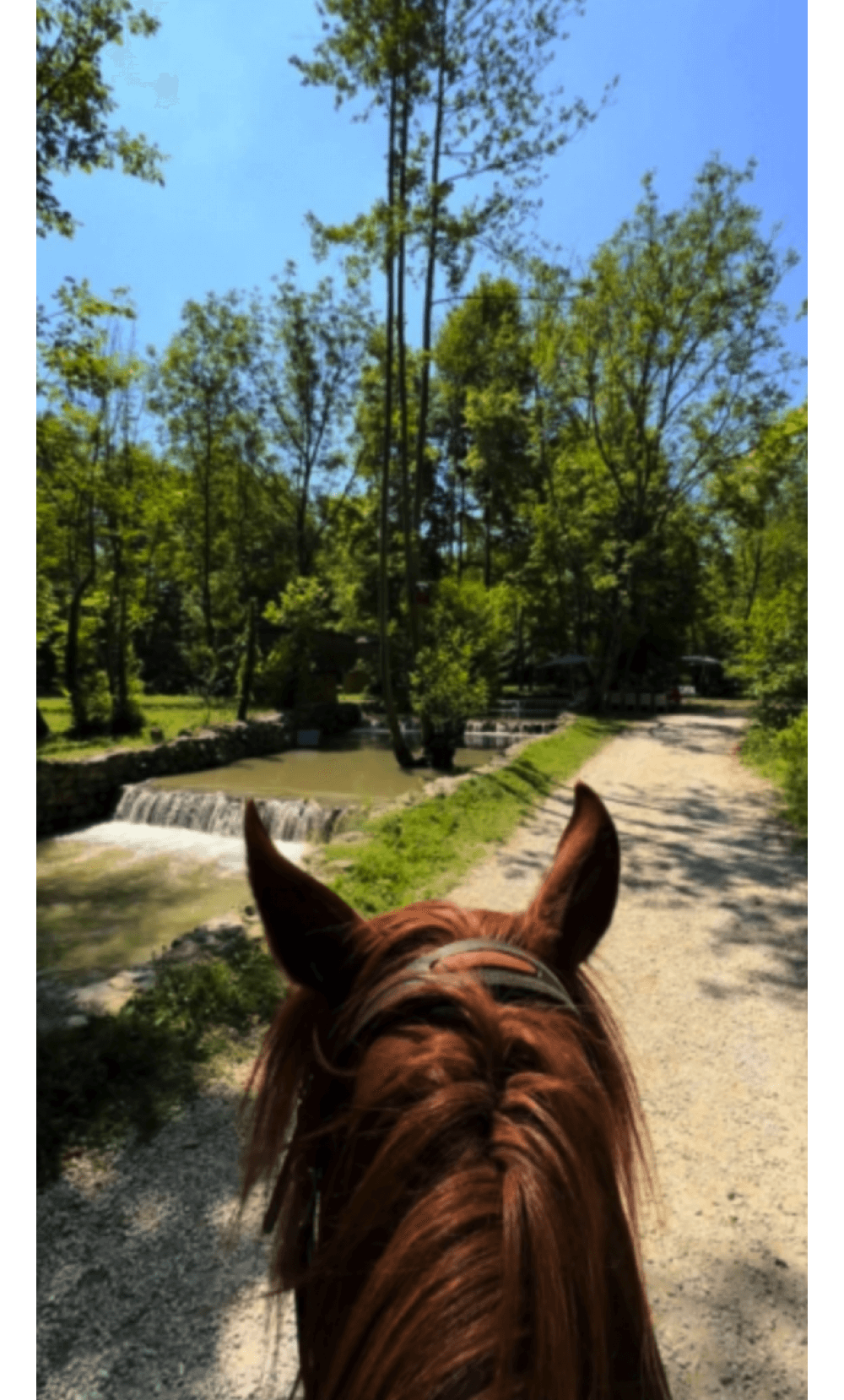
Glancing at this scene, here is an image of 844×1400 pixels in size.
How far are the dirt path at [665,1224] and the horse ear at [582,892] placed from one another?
0.64m

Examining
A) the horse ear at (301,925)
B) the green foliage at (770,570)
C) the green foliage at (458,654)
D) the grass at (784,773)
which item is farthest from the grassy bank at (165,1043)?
the green foliage at (458,654)

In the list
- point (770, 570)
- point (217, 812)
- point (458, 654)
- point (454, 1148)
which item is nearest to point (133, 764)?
point (217, 812)

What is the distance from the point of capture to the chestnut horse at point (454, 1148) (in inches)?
21.1

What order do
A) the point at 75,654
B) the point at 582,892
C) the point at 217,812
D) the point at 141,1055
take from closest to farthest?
the point at 582,892
the point at 141,1055
the point at 217,812
the point at 75,654

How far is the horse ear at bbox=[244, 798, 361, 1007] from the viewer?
0.92 m

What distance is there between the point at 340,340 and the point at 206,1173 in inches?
1024

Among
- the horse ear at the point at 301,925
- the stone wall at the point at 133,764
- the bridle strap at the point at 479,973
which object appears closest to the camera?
the bridle strap at the point at 479,973

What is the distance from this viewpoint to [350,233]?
1046 cm

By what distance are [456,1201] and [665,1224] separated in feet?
5.34

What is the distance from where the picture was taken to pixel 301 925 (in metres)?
0.94

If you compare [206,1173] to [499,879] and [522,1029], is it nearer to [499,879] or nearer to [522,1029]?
[522,1029]

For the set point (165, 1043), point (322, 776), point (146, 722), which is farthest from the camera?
point (146, 722)

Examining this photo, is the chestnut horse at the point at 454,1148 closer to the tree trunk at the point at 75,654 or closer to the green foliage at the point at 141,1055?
the green foliage at the point at 141,1055

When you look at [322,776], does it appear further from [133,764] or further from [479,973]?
[479,973]
